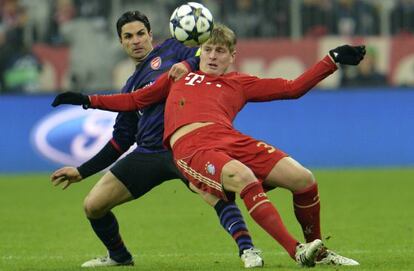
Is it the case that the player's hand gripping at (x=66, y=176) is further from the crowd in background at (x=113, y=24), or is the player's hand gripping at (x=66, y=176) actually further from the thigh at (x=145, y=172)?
the crowd in background at (x=113, y=24)

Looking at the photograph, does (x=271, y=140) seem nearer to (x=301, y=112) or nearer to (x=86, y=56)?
(x=301, y=112)

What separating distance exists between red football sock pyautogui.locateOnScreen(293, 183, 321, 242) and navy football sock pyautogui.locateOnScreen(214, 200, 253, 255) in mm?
452

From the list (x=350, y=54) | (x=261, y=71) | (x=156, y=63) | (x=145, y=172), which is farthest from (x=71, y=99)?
(x=261, y=71)

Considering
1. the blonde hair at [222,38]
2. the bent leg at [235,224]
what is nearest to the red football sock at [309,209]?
the bent leg at [235,224]

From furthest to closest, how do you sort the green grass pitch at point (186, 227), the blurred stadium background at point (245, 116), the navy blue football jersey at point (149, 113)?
the blurred stadium background at point (245, 116)
the green grass pitch at point (186, 227)
the navy blue football jersey at point (149, 113)

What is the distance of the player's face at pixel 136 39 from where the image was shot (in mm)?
9609

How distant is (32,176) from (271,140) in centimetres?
420

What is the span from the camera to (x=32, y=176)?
19.5m

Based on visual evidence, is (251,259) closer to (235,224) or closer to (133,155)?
(235,224)

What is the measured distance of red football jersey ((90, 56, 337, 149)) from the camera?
8.55 metres

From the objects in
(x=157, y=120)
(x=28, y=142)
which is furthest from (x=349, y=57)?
(x=28, y=142)

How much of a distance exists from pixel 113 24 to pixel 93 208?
13.1 m

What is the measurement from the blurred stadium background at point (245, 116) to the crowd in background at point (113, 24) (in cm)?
2

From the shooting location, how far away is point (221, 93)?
8.73 metres
